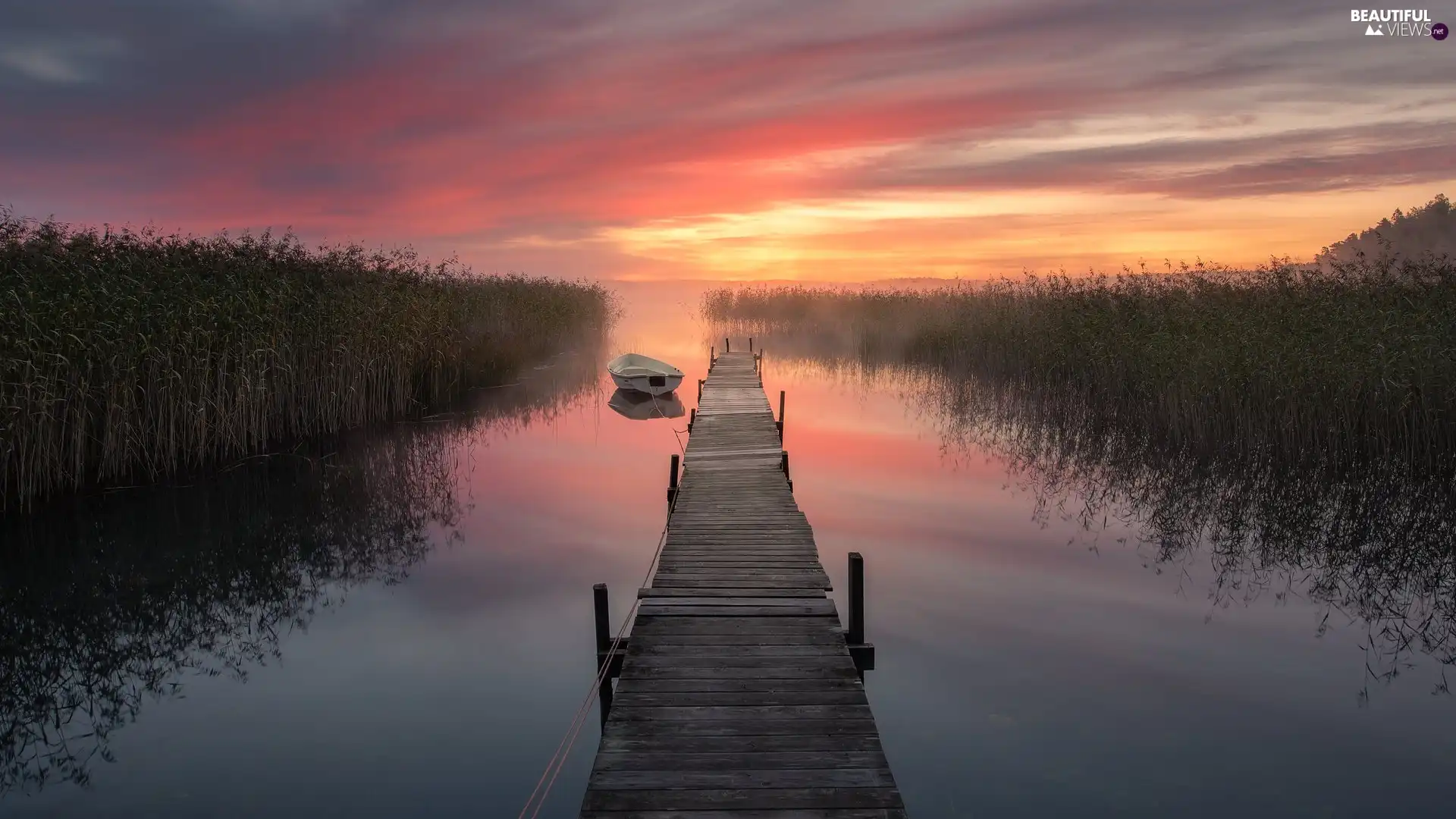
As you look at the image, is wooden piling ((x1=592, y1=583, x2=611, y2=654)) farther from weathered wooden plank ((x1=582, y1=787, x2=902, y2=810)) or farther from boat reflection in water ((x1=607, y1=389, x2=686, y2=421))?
boat reflection in water ((x1=607, y1=389, x2=686, y2=421))

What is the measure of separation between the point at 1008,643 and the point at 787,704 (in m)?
3.23

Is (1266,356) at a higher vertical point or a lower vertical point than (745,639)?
higher

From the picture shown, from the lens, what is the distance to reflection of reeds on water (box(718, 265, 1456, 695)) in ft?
27.5

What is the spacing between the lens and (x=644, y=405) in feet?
70.9

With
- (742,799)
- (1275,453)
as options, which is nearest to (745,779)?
(742,799)

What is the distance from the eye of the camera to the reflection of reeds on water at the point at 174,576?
20.9ft

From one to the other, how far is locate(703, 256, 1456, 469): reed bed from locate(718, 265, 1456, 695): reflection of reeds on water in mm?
37

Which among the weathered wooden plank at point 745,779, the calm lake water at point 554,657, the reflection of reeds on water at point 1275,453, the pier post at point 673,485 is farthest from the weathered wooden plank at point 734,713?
the pier post at point 673,485

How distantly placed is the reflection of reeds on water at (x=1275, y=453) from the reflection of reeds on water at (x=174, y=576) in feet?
29.5

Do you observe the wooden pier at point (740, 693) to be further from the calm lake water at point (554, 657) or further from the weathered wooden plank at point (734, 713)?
the calm lake water at point (554, 657)

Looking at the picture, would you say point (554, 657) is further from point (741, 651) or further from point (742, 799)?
point (742, 799)

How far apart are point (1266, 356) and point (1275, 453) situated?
139cm

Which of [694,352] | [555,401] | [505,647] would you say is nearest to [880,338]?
[694,352]

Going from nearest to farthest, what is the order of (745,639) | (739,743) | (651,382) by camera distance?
1. (739,743)
2. (745,639)
3. (651,382)
